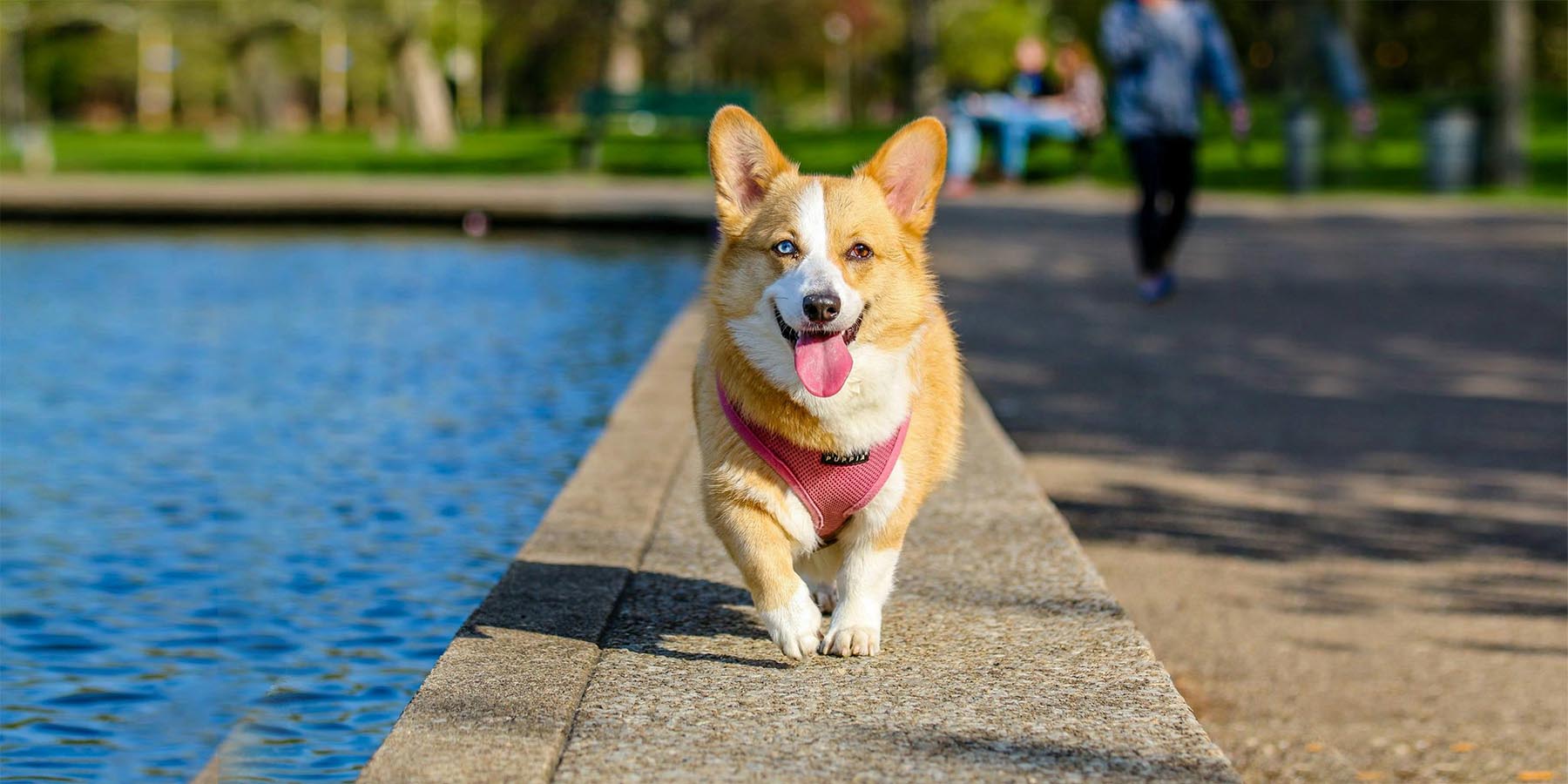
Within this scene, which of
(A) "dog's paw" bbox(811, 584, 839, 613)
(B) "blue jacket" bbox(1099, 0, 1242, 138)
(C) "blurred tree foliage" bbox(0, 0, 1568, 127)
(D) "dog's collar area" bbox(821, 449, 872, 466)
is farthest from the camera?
(C) "blurred tree foliage" bbox(0, 0, 1568, 127)

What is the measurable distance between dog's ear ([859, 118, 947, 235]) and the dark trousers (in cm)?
820

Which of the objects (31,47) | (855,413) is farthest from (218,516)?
(31,47)

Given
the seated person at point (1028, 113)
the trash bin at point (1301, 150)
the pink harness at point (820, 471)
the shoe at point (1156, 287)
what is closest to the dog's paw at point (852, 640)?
the pink harness at point (820, 471)

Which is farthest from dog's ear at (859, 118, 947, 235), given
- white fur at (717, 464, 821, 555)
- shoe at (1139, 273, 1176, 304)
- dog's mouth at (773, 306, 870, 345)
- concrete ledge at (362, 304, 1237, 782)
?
shoe at (1139, 273, 1176, 304)

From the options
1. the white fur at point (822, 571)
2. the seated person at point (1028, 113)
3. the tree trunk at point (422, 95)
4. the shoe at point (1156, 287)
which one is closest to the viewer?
the white fur at point (822, 571)

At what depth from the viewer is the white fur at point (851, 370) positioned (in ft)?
13.4

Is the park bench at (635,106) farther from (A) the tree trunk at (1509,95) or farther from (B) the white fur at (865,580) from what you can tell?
(B) the white fur at (865,580)

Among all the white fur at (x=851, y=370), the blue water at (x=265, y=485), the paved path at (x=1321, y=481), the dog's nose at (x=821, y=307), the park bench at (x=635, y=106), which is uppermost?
the dog's nose at (x=821, y=307)

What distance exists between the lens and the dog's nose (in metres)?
3.94

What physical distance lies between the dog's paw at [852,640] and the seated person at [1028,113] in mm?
20502

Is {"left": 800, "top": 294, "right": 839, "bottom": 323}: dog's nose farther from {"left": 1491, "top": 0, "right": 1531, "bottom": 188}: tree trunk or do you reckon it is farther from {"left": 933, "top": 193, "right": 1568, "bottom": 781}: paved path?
{"left": 1491, "top": 0, "right": 1531, "bottom": 188}: tree trunk

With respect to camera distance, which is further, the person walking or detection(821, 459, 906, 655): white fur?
Answer: the person walking

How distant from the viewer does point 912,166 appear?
4336 mm

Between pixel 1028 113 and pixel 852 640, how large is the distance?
21.8 metres
